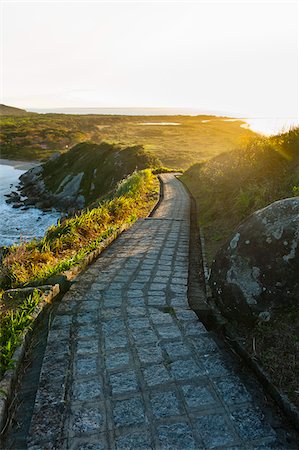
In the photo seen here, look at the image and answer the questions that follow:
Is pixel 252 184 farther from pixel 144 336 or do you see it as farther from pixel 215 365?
pixel 215 365

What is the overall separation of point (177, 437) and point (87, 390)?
1049 mm

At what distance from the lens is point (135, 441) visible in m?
3.01

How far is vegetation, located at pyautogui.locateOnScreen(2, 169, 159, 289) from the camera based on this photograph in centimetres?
706

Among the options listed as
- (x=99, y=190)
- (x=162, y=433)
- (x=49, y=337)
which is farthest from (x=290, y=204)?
(x=99, y=190)

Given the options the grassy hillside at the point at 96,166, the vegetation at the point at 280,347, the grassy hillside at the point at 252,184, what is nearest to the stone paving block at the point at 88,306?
the vegetation at the point at 280,347

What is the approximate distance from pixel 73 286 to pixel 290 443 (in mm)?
4202

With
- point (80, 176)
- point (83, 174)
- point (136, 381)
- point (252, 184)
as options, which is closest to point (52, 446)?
point (136, 381)

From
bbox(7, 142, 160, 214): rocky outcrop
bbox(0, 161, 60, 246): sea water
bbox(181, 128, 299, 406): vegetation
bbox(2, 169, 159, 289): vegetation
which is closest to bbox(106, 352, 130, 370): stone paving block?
bbox(181, 128, 299, 406): vegetation

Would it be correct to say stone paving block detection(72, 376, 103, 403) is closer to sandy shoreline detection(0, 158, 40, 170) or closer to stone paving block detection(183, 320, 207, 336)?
stone paving block detection(183, 320, 207, 336)

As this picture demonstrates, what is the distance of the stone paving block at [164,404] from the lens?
3.33m

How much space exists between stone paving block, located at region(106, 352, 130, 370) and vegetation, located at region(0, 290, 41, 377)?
3.52ft

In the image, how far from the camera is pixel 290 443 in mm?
3074

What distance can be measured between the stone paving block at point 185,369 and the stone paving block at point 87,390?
32.8 inches

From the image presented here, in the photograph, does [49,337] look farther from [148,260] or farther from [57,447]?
[148,260]
